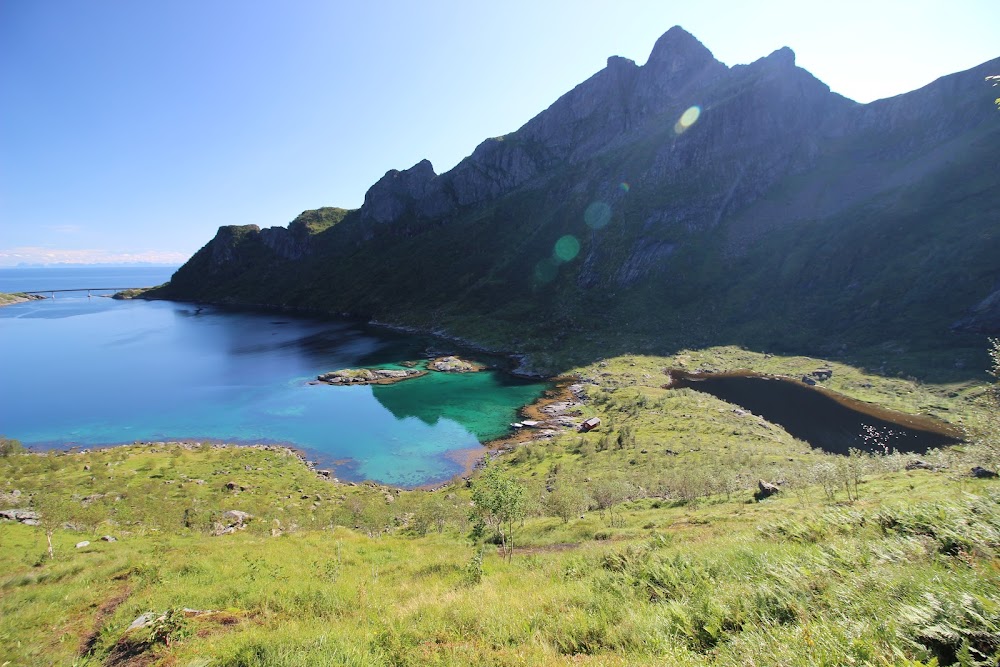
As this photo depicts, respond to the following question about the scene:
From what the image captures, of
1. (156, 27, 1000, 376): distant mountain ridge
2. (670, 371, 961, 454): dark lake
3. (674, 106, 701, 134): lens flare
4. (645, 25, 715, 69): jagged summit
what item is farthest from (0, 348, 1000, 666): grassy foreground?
(645, 25, 715, 69): jagged summit

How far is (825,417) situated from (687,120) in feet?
426

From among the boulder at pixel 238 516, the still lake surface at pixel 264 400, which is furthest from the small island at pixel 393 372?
the boulder at pixel 238 516

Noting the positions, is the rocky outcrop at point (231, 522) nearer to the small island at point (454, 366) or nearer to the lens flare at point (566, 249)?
the small island at point (454, 366)

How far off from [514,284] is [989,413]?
444ft

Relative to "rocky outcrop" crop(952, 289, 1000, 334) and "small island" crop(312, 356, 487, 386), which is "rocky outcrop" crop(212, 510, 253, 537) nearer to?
"small island" crop(312, 356, 487, 386)

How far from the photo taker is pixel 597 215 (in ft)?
503

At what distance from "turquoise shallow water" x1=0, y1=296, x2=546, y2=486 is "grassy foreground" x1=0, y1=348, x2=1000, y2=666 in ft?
68.0

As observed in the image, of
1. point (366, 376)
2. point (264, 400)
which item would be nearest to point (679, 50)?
point (366, 376)

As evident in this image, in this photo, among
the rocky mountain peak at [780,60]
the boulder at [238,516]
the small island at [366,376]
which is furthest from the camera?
the rocky mountain peak at [780,60]

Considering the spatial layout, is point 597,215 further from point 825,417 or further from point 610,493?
point 610,493

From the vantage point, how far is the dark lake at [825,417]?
4909 centimetres

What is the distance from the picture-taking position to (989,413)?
753 inches

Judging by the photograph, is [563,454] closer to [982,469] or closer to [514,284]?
[982,469]

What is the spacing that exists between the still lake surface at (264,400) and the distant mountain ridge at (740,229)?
111 feet
